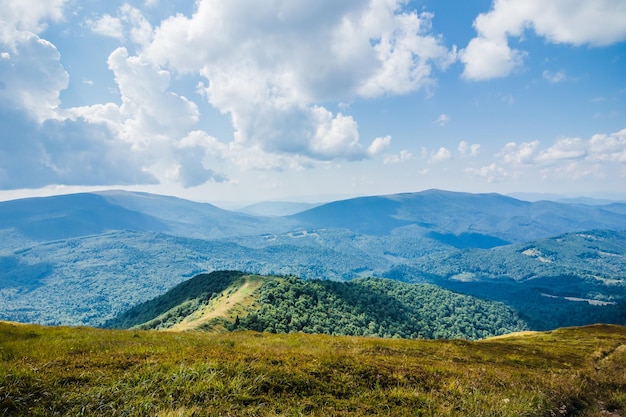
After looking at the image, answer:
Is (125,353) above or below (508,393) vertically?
above

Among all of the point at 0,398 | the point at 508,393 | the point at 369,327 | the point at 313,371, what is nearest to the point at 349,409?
the point at 313,371

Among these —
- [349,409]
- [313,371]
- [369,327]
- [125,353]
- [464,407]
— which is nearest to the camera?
[349,409]

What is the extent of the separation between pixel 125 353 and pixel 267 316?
429ft

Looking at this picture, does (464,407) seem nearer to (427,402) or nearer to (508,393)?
(427,402)

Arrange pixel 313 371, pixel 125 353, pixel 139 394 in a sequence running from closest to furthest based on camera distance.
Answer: pixel 139 394, pixel 313 371, pixel 125 353

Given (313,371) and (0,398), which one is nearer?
(0,398)

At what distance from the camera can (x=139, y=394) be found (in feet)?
33.2

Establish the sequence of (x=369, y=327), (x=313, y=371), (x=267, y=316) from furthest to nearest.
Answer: (x=369, y=327), (x=267, y=316), (x=313, y=371)

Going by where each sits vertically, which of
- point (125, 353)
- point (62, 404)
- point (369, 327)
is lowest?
point (369, 327)

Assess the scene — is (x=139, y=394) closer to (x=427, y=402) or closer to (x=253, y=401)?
(x=253, y=401)

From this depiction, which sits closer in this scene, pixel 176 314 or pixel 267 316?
pixel 267 316

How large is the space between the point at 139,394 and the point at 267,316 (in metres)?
136

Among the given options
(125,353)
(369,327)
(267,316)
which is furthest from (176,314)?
(125,353)

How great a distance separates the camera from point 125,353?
15148 mm
